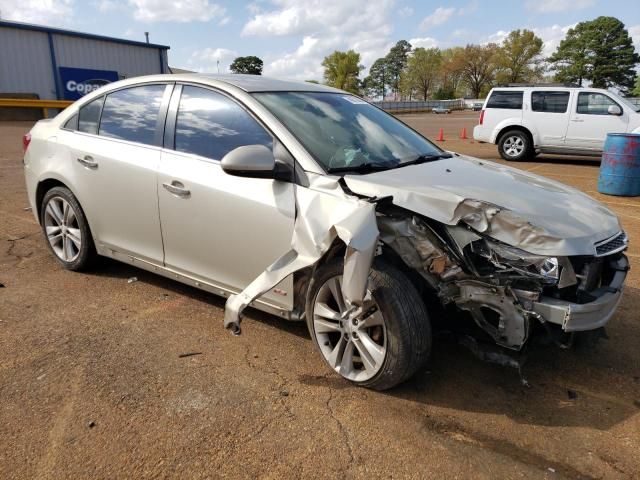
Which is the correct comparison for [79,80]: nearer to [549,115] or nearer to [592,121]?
[549,115]

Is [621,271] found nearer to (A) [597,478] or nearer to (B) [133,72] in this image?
(A) [597,478]

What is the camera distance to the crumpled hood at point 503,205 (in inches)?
98.8

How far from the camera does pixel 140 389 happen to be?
2844mm

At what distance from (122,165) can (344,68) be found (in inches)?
3784

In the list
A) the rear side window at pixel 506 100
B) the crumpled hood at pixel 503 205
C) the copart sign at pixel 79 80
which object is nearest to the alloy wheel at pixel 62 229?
the crumpled hood at pixel 503 205

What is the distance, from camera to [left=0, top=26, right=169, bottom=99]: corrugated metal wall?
77.3 ft

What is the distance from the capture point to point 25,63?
24.0 metres

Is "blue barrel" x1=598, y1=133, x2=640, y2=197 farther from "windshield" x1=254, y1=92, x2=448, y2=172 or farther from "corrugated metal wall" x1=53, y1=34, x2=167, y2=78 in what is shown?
"corrugated metal wall" x1=53, y1=34, x2=167, y2=78

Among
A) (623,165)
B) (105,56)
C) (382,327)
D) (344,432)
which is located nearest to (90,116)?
(382,327)

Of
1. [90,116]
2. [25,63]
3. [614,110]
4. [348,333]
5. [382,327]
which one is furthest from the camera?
[25,63]

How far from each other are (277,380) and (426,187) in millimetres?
1390

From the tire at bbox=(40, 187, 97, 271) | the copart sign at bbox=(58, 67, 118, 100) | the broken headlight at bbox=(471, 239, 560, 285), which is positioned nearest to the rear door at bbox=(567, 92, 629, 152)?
the broken headlight at bbox=(471, 239, 560, 285)

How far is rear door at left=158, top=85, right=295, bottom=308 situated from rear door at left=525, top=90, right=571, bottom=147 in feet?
35.3

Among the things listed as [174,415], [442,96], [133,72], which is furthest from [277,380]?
[442,96]
